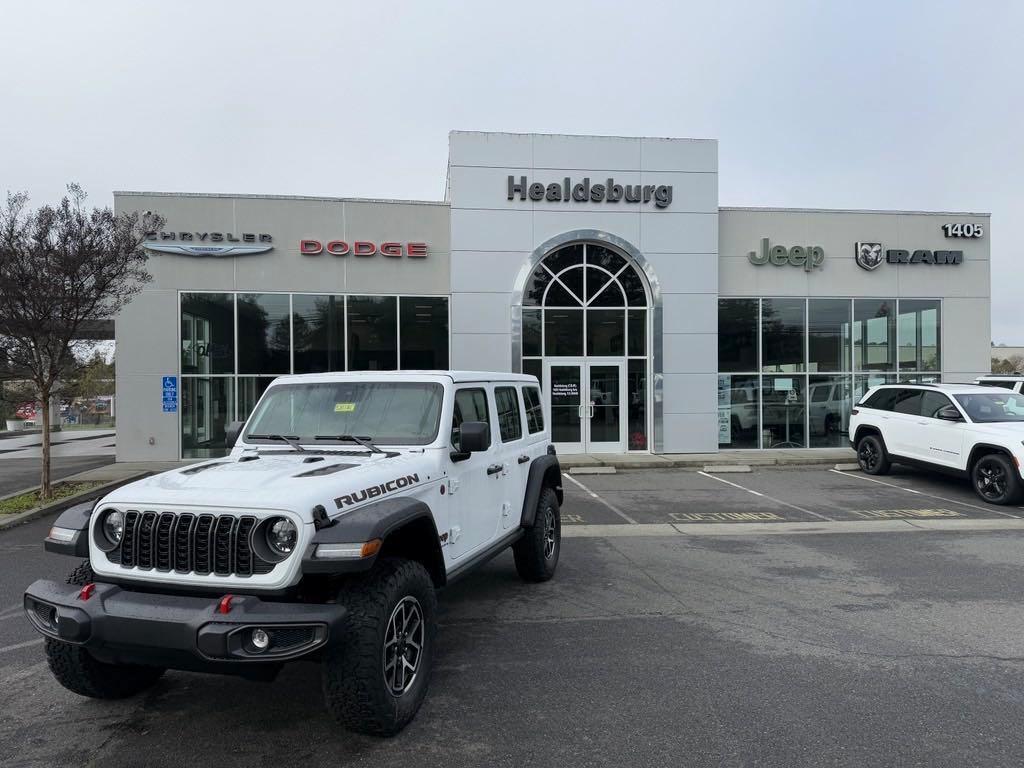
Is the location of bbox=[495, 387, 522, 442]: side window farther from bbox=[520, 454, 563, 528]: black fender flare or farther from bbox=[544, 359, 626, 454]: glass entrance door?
bbox=[544, 359, 626, 454]: glass entrance door

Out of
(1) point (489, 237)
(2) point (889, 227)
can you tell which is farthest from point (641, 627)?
(2) point (889, 227)

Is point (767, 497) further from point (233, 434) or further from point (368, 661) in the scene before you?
point (368, 661)

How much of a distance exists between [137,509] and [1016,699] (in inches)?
198

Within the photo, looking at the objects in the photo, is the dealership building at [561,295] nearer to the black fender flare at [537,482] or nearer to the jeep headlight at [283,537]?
the black fender flare at [537,482]

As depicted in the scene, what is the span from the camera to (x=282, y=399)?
206 inches

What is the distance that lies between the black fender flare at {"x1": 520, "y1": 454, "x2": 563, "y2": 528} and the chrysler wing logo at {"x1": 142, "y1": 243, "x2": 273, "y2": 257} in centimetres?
1260

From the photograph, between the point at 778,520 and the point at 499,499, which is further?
the point at 778,520

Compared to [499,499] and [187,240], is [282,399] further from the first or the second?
[187,240]

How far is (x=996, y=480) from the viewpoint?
1102 cm

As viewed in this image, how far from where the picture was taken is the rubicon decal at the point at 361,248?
17109 millimetres

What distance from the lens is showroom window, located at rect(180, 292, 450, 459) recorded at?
17.0 metres

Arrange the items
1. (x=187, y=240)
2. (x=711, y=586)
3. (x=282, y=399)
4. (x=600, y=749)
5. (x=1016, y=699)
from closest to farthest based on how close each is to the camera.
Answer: (x=600, y=749) < (x=1016, y=699) < (x=282, y=399) < (x=711, y=586) < (x=187, y=240)

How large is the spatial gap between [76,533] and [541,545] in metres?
3.82

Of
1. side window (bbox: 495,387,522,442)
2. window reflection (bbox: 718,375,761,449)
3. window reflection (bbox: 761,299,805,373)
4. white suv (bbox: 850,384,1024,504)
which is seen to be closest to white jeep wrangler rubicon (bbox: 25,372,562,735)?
side window (bbox: 495,387,522,442)
